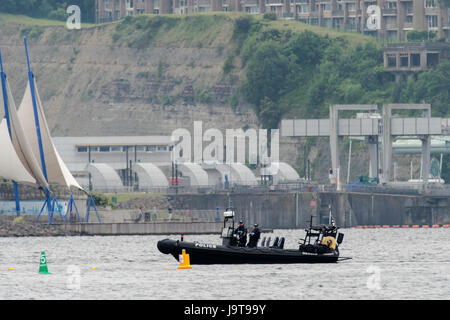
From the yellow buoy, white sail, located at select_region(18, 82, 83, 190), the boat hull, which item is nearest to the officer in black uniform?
the boat hull

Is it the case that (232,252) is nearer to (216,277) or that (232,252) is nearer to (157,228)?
(216,277)

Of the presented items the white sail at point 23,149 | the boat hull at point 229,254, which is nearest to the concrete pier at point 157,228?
the white sail at point 23,149

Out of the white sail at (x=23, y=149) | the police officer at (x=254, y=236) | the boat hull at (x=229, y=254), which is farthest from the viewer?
the white sail at (x=23, y=149)

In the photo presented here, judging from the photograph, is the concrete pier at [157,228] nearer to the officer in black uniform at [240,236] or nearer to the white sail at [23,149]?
the white sail at [23,149]

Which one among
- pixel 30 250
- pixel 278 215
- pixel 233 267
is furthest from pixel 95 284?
pixel 278 215

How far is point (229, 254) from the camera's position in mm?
A: 95500

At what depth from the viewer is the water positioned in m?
84.5

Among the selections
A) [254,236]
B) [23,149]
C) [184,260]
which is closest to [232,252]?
[254,236]

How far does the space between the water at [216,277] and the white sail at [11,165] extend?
26889mm

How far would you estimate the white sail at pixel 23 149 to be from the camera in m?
154

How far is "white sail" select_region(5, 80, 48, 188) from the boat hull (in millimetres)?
58297

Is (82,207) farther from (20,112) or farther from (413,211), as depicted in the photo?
(413,211)

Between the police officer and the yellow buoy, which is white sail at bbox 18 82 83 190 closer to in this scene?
the yellow buoy

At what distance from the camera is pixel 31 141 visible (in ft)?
514
